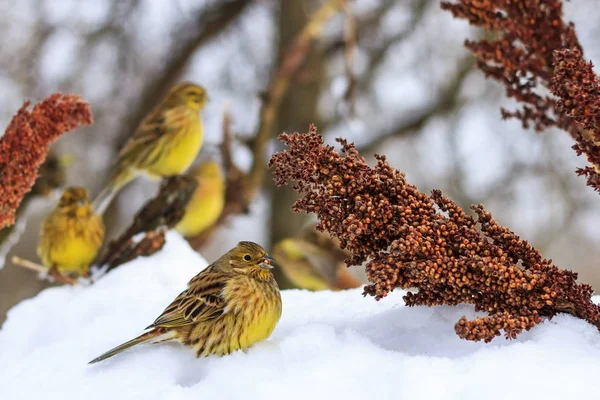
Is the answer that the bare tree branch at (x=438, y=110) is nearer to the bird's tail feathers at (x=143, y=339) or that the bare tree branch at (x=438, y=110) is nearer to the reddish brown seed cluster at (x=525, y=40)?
the reddish brown seed cluster at (x=525, y=40)

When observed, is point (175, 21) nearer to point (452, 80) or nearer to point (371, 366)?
point (452, 80)

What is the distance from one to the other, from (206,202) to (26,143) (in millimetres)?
4347

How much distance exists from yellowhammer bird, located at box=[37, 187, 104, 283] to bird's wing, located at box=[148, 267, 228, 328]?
210 centimetres

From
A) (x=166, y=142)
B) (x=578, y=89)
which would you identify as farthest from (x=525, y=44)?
(x=166, y=142)

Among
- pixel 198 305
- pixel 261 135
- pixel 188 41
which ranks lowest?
pixel 198 305

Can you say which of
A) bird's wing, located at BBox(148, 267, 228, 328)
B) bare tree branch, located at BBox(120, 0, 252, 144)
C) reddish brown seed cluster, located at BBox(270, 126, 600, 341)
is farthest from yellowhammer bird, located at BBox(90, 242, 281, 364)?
bare tree branch, located at BBox(120, 0, 252, 144)

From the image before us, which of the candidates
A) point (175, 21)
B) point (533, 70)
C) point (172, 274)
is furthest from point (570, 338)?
point (175, 21)

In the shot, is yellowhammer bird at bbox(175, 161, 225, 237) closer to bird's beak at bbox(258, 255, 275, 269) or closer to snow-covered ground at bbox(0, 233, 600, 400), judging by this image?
snow-covered ground at bbox(0, 233, 600, 400)

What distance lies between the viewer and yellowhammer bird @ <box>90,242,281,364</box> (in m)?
2.87

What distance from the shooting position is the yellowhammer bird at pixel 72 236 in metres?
5.16

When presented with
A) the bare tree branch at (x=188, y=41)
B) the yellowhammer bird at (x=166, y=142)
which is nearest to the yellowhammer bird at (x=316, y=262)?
the yellowhammer bird at (x=166, y=142)

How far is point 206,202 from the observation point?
25.6 feet

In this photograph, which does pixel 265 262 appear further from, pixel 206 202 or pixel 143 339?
pixel 206 202

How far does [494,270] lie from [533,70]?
1480 mm
